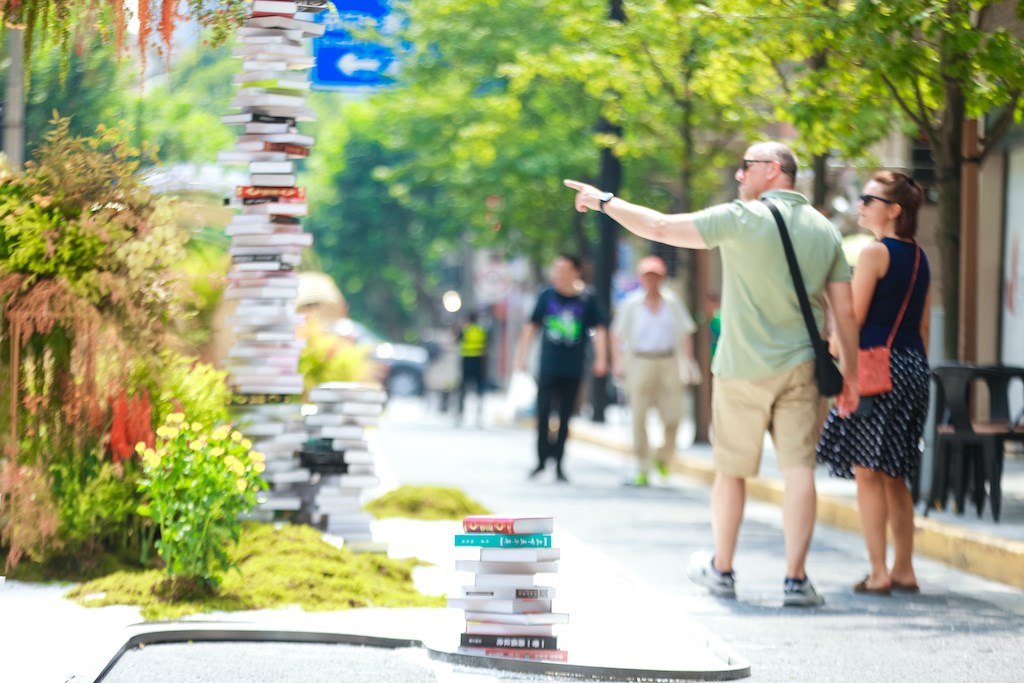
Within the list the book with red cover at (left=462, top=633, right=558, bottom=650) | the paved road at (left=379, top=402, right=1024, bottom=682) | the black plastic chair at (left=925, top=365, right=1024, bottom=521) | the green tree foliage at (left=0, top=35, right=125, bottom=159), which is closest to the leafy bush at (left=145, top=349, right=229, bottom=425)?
the green tree foliage at (left=0, top=35, right=125, bottom=159)

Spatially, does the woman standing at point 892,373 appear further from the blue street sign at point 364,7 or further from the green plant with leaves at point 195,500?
the blue street sign at point 364,7

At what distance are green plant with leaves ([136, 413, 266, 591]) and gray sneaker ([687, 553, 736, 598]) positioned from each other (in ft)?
7.87

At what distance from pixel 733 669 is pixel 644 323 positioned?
9740 mm

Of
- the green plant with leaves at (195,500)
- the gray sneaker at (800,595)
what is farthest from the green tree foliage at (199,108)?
the green plant with leaves at (195,500)

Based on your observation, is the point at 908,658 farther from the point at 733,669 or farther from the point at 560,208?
the point at 560,208

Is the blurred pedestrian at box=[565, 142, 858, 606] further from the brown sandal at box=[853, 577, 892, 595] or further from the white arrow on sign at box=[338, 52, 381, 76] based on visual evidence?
the white arrow on sign at box=[338, 52, 381, 76]

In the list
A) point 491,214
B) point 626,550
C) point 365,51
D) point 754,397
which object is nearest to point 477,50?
point 491,214

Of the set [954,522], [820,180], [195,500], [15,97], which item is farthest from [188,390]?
[820,180]

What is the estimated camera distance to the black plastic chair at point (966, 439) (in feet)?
37.8

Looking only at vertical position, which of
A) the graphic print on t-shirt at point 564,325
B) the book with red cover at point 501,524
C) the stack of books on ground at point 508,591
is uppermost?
the graphic print on t-shirt at point 564,325

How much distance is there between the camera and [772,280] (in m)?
8.50

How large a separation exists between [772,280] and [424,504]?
457 cm

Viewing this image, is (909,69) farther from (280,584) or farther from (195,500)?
(195,500)

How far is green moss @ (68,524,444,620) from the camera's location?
25.0ft
